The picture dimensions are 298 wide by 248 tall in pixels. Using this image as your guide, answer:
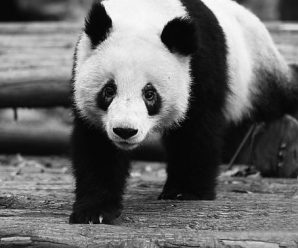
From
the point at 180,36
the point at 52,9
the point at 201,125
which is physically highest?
the point at 180,36

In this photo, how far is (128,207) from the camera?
4.06 m

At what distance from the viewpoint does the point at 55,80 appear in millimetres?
6352

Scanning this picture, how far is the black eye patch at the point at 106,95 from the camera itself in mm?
3754

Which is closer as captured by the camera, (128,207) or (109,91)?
(109,91)

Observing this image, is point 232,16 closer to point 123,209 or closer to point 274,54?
point 274,54

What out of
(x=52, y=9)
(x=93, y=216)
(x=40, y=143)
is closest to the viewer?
(x=93, y=216)

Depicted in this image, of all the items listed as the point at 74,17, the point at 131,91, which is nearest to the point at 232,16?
the point at 131,91

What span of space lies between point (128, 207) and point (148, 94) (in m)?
0.69

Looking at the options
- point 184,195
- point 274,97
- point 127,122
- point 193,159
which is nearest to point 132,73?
point 127,122

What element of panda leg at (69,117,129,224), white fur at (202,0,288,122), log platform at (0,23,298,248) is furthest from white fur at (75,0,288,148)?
white fur at (202,0,288,122)

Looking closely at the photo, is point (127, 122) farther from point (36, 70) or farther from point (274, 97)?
point (36, 70)

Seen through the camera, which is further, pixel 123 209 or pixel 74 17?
pixel 74 17

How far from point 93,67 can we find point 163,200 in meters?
0.93

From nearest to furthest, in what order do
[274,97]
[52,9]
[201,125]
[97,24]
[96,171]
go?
[97,24] → [96,171] → [201,125] → [274,97] → [52,9]
